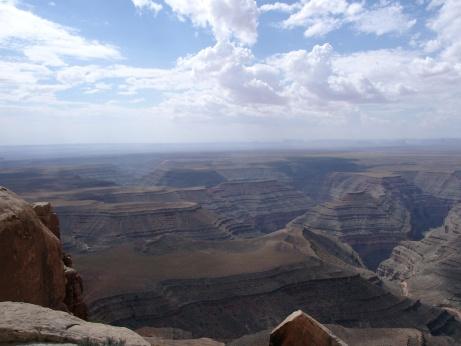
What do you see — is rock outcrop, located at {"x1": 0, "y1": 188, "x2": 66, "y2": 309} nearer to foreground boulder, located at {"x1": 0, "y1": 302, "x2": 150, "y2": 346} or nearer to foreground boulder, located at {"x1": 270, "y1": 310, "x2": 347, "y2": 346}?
foreground boulder, located at {"x1": 0, "y1": 302, "x2": 150, "y2": 346}

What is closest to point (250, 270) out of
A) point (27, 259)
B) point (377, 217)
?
point (27, 259)

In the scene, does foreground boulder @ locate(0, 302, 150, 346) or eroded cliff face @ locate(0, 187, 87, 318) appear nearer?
foreground boulder @ locate(0, 302, 150, 346)

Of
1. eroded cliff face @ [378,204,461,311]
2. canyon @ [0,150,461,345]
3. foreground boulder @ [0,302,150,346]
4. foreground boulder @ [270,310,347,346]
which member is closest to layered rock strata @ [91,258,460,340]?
canyon @ [0,150,461,345]

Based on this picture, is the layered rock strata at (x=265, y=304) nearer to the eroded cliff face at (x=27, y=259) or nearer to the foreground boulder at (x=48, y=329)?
the eroded cliff face at (x=27, y=259)

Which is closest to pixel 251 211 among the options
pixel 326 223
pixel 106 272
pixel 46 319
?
pixel 326 223

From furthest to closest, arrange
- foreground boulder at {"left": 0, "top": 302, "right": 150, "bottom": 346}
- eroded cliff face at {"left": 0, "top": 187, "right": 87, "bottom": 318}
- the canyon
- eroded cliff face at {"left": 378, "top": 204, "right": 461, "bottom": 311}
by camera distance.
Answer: eroded cliff face at {"left": 378, "top": 204, "right": 461, "bottom": 311} < the canyon < eroded cliff face at {"left": 0, "top": 187, "right": 87, "bottom": 318} < foreground boulder at {"left": 0, "top": 302, "right": 150, "bottom": 346}

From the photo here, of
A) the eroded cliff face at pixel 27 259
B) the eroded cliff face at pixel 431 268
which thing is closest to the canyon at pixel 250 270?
the eroded cliff face at pixel 431 268

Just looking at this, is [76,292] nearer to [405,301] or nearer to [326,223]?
[405,301]
